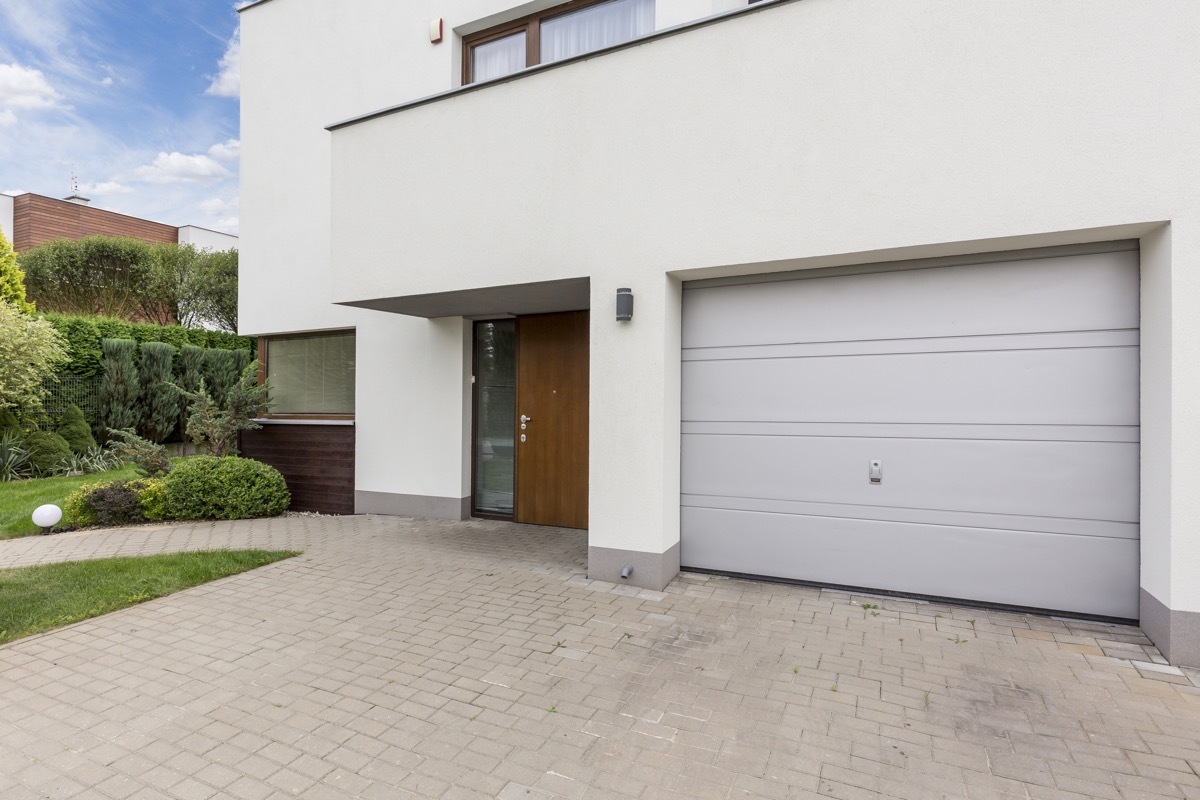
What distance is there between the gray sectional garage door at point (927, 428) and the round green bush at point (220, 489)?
18.4 feet

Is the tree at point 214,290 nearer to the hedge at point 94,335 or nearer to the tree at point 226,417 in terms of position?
the hedge at point 94,335

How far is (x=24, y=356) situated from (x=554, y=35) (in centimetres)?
1033

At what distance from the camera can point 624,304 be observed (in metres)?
4.63

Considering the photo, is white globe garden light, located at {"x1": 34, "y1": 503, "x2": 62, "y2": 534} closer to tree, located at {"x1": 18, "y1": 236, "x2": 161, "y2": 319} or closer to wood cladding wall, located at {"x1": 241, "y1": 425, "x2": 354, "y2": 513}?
wood cladding wall, located at {"x1": 241, "y1": 425, "x2": 354, "y2": 513}

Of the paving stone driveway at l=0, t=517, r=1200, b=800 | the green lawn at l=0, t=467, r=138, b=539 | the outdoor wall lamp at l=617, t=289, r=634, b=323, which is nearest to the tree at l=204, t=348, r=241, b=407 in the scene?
the green lawn at l=0, t=467, r=138, b=539

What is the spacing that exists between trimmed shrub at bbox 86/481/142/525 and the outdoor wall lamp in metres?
6.54

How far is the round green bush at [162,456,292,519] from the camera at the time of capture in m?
7.19

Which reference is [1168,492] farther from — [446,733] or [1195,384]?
[446,733]

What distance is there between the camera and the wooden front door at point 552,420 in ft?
21.5

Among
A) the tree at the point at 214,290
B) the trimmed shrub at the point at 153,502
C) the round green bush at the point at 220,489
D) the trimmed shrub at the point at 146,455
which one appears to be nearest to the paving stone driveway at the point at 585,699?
the round green bush at the point at 220,489

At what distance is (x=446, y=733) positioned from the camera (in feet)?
8.89

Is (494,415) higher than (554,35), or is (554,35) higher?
(554,35)

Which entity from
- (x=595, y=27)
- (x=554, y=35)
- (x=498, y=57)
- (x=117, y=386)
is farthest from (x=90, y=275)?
(x=595, y=27)

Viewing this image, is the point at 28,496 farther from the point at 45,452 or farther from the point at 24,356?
the point at 24,356
